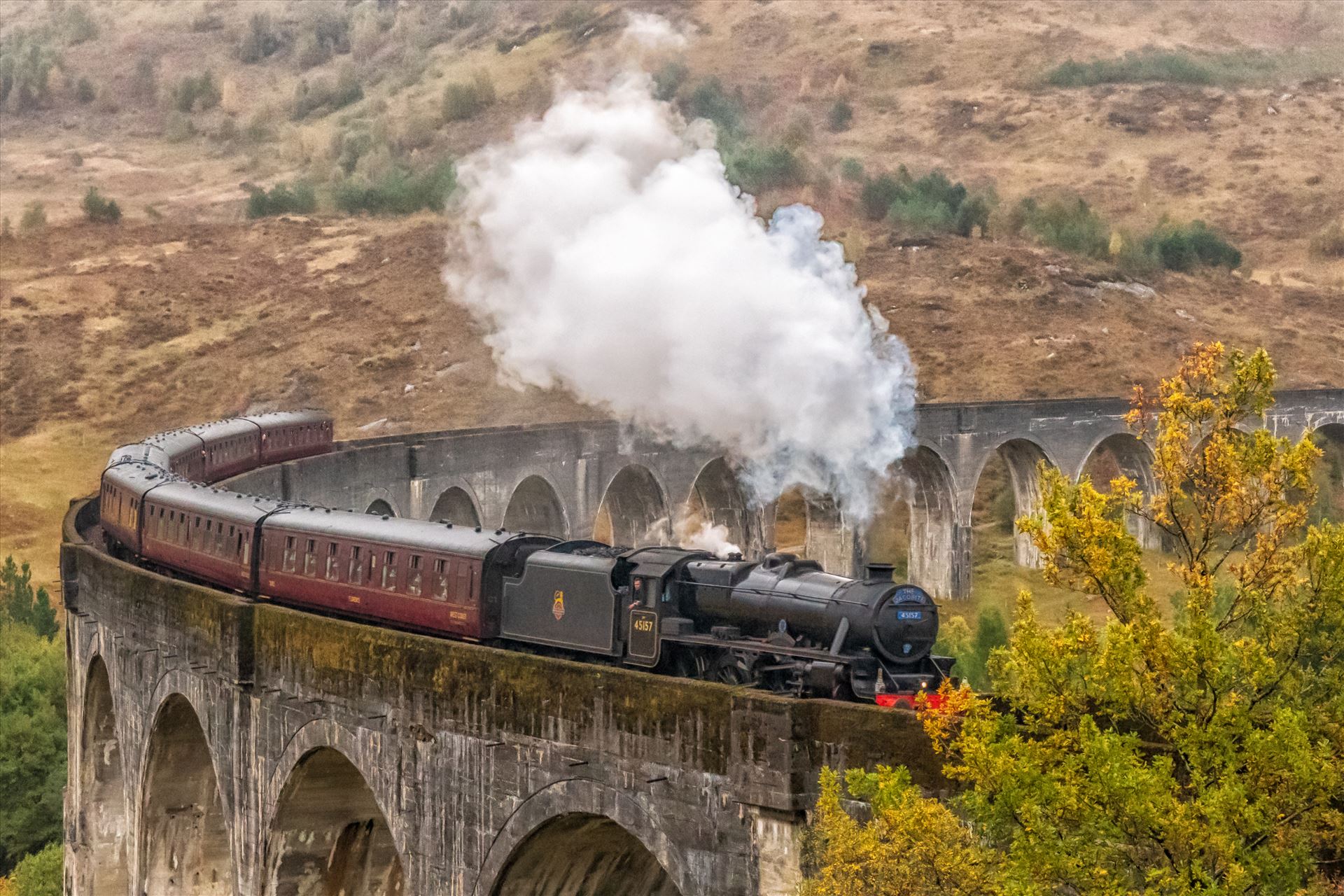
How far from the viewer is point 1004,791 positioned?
12430 millimetres

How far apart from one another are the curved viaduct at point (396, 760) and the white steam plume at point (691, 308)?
13446mm

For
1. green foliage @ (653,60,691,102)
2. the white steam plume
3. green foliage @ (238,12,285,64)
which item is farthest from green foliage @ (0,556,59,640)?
green foliage @ (238,12,285,64)

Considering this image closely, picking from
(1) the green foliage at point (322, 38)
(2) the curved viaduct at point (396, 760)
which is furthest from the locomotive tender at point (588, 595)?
(1) the green foliage at point (322, 38)

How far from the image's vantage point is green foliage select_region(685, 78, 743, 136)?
103688 millimetres

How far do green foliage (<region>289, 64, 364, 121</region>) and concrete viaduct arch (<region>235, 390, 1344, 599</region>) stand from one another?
69461 millimetres

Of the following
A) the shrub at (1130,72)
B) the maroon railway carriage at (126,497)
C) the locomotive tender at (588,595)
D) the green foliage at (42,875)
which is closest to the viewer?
the locomotive tender at (588,595)

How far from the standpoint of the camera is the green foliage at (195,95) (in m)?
120

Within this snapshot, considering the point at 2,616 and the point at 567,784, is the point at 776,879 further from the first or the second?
the point at 2,616

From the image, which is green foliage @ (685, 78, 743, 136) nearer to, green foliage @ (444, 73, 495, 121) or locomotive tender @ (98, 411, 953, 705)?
green foliage @ (444, 73, 495, 121)

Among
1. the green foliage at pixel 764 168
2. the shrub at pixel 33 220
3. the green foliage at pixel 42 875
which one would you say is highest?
the green foliage at pixel 764 168

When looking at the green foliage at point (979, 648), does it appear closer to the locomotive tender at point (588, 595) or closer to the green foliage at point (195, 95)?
the locomotive tender at point (588, 595)

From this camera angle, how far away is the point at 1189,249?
88812 mm

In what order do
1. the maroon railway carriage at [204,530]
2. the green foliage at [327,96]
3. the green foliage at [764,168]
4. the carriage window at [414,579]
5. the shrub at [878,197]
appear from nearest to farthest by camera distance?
1. the carriage window at [414,579]
2. the maroon railway carriage at [204,530]
3. the green foliage at [764,168]
4. the shrub at [878,197]
5. the green foliage at [327,96]

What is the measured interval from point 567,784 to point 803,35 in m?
107
